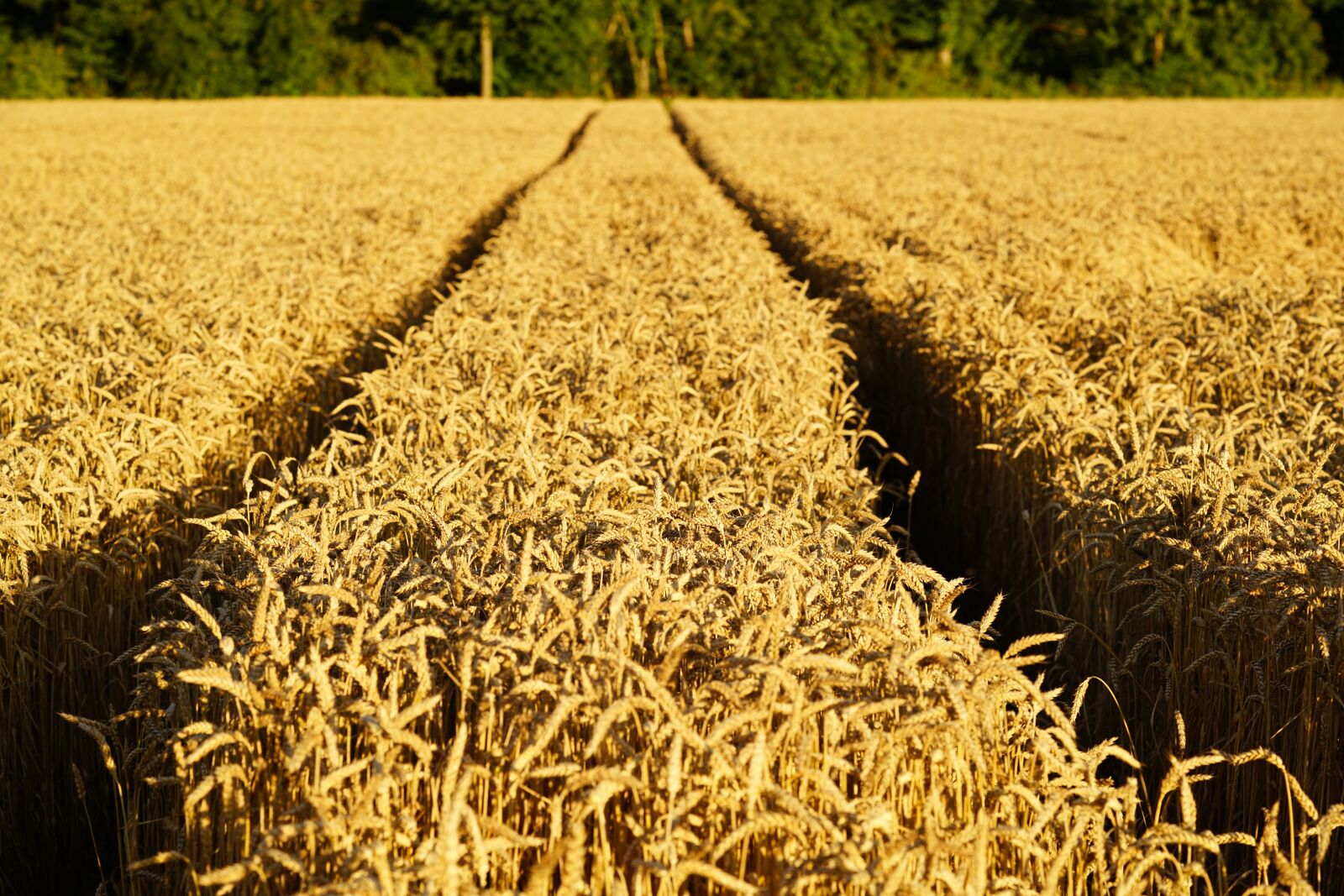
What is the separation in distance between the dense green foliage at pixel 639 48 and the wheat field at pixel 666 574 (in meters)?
42.4

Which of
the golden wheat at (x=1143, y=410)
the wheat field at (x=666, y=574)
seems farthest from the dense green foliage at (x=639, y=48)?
the wheat field at (x=666, y=574)

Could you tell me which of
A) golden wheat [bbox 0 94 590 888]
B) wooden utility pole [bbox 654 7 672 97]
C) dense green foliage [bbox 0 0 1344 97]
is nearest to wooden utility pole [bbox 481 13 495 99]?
dense green foliage [bbox 0 0 1344 97]

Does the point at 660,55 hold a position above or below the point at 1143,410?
above

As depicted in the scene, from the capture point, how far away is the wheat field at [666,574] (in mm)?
2111

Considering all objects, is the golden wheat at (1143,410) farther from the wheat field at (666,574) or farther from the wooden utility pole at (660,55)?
the wooden utility pole at (660,55)

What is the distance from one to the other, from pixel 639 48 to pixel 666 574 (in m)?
50.8

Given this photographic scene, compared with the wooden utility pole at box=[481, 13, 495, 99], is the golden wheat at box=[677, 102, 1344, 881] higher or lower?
lower

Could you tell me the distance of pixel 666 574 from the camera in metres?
2.60

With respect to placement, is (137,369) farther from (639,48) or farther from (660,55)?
(639,48)

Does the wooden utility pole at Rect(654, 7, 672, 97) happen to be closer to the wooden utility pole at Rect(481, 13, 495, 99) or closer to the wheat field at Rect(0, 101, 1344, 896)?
the wooden utility pole at Rect(481, 13, 495, 99)

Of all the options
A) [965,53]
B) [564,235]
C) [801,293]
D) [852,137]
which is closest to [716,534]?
[801,293]

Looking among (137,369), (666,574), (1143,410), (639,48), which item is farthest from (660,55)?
(666,574)

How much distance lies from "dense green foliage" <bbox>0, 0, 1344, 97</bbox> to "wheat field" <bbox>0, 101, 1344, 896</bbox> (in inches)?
1670

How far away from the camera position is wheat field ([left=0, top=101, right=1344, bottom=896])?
2.11 m
